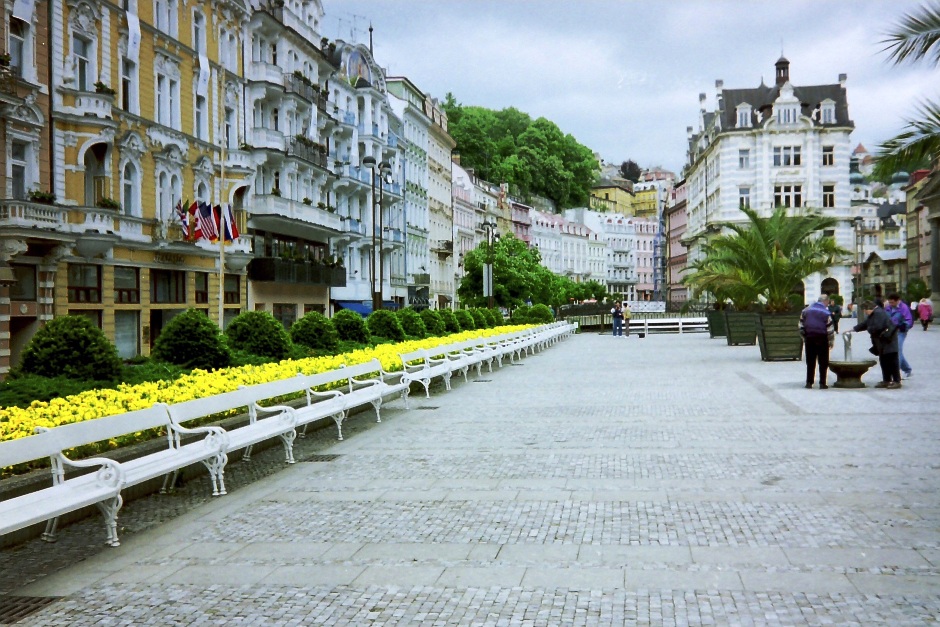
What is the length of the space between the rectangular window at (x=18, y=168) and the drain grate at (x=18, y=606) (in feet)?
74.4

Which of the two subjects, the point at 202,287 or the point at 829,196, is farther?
the point at 829,196

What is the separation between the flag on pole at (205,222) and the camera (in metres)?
32.1

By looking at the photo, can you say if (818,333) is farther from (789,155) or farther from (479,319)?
(789,155)

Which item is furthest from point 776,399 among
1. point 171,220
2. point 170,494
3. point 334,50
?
point 334,50

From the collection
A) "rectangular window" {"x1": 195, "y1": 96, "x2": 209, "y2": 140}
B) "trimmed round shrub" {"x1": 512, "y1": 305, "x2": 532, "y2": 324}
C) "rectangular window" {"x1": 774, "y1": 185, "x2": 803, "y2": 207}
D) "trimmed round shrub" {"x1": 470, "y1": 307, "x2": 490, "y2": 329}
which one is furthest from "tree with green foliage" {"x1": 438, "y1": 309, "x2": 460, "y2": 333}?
"rectangular window" {"x1": 774, "y1": 185, "x2": 803, "y2": 207}

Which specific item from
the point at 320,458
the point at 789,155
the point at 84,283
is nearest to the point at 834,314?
the point at 84,283

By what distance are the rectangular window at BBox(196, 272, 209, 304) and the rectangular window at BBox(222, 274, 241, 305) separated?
1.81m

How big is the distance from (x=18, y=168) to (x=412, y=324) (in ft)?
40.2

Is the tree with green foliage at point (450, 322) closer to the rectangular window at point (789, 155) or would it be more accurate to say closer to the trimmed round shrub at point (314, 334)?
the trimmed round shrub at point (314, 334)

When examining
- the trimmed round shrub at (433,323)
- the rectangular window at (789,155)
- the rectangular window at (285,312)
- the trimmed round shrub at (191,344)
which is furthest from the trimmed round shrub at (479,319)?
the rectangular window at (789,155)

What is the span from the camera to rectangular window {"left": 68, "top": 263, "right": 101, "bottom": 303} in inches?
1176

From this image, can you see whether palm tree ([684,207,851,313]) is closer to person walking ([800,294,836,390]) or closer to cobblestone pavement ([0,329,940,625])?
person walking ([800,294,836,390])

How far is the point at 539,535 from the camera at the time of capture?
7992 mm

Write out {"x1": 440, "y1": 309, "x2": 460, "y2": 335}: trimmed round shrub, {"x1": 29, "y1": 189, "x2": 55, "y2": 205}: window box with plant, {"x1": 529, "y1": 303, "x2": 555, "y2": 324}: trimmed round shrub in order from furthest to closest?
{"x1": 529, "y1": 303, "x2": 555, "y2": 324}: trimmed round shrub
{"x1": 440, "y1": 309, "x2": 460, "y2": 335}: trimmed round shrub
{"x1": 29, "y1": 189, "x2": 55, "y2": 205}: window box with plant
